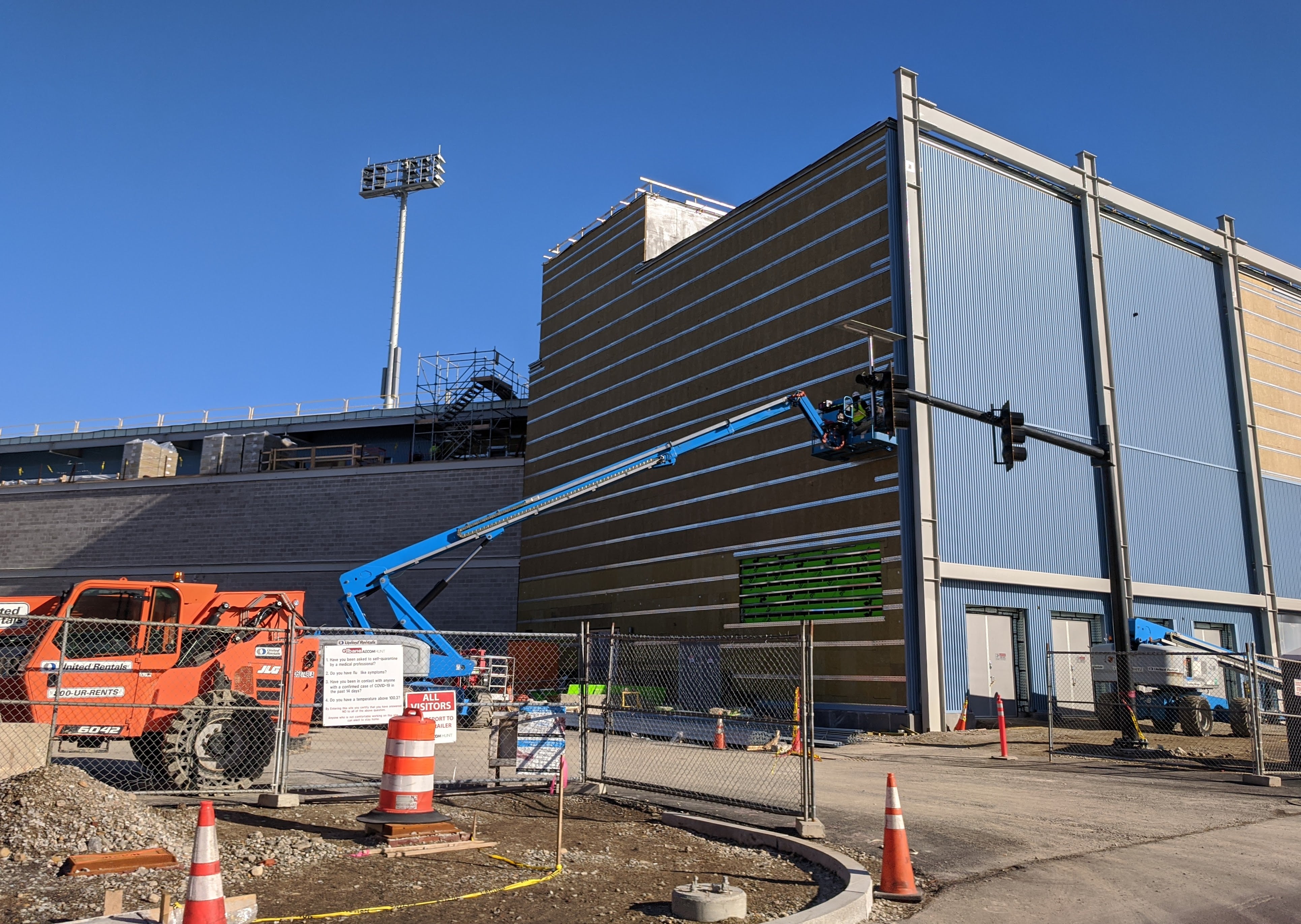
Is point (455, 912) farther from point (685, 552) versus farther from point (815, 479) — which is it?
point (685, 552)

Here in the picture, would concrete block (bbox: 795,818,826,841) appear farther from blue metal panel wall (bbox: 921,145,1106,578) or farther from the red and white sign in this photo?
blue metal panel wall (bbox: 921,145,1106,578)

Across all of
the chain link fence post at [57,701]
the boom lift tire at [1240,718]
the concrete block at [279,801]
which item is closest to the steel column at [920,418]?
the boom lift tire at [1240,718]

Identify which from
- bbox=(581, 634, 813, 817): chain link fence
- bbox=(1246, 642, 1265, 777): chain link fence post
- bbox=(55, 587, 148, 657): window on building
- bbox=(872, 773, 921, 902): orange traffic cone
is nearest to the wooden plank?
bbox=(55, 587, 148, 657): window on building

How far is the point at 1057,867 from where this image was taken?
28.2 feet

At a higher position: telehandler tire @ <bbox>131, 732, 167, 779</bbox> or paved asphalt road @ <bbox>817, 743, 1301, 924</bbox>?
telehandler tire @ <bbox>131, 732, 167, 779</bbox>

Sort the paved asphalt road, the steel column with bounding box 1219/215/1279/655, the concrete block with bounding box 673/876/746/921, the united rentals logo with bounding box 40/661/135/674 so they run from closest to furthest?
the concrete block with bounding box 673/876/746/921, the paved asphalt road, the united rentals logo with bounding box 40/661/135/674, the steel column with bounding box 1219/215/1279/655

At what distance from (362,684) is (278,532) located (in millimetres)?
35511

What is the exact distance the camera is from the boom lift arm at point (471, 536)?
23.7 metres

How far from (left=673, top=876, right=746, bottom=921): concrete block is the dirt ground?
18cm

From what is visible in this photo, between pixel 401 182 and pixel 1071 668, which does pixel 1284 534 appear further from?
pixel 401 182

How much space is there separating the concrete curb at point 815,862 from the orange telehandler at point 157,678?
16.1 feet

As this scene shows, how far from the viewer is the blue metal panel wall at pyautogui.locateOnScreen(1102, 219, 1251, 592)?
29391mm

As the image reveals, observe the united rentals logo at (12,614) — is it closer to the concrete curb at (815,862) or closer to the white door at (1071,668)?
the concrete curb at (815,862)

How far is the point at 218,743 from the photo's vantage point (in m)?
12.1
